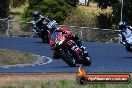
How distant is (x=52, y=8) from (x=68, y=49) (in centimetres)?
3368

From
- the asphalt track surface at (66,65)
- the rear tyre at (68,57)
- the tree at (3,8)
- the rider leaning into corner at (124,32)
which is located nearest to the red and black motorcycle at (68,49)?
the rear tyre at (68,57)

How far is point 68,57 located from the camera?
67.8 ft

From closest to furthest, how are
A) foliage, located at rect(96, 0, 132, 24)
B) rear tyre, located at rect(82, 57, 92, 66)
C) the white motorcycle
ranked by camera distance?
rear tyre, located at rect(82, 57, 92, 66)
the white motorcycle
foliage, located at rect(96, 0, 132, 24)

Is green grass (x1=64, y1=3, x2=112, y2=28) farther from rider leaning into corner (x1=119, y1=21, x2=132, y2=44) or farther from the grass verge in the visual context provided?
the grass verge

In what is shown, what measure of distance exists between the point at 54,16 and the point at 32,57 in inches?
1086

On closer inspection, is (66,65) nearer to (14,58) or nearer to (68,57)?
(68,57)

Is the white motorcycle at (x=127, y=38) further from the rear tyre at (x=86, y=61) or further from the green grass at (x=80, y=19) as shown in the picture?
the green grass at (x=80, y=19)

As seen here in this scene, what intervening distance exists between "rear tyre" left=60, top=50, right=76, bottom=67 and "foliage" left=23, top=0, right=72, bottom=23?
105 ft

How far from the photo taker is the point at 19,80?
16047 millimetres

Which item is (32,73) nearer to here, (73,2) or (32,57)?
(32,57)

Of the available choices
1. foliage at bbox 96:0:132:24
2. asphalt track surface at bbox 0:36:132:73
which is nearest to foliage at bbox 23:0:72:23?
foliage at bbox 96:0:132:24

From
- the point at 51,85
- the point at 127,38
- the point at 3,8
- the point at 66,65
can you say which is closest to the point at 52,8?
the point at 3,8

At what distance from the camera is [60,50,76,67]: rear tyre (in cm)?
2055

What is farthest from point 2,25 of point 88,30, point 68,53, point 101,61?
point 68,53
